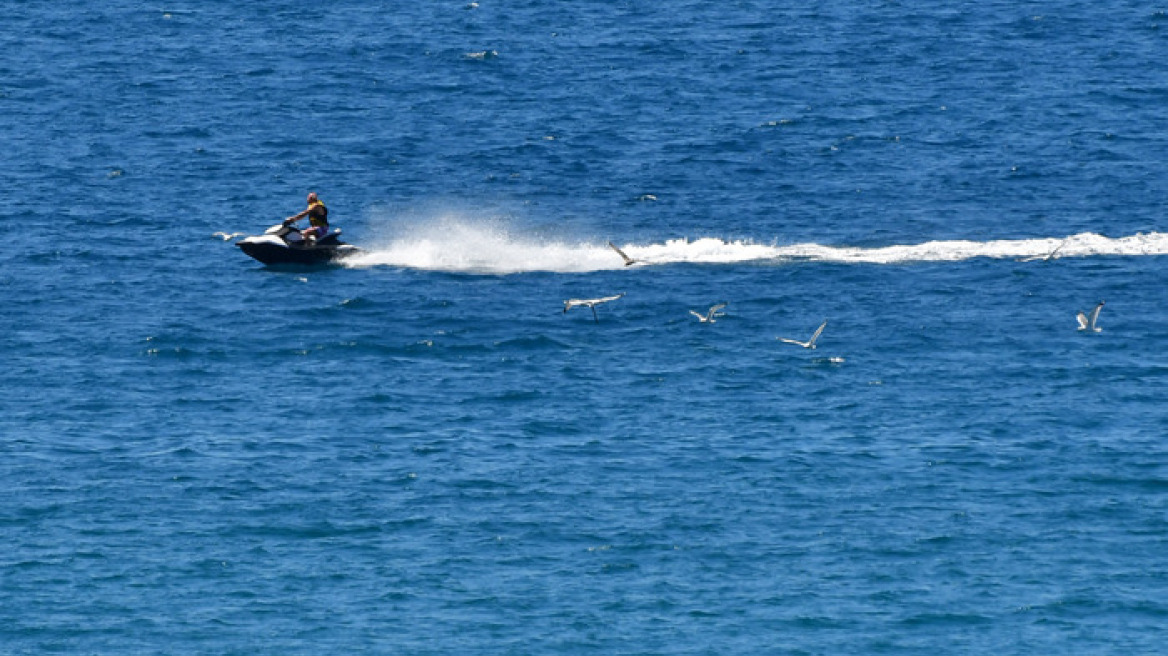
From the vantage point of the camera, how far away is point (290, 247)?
83250 millimetres

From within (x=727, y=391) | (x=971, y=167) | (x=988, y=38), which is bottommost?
(x=727, y=391)

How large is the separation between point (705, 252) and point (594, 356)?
14388 mm

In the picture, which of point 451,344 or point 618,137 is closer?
point 451,344

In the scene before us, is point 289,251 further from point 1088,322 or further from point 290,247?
point 1088,322

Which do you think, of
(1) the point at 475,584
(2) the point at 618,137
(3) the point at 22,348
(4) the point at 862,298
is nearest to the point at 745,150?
(2) the point at 618,137

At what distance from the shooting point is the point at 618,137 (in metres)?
107

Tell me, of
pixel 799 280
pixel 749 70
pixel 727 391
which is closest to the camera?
pixel 727 391

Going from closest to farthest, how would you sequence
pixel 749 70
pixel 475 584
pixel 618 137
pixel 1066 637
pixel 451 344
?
1. pixel 1066 637
2. pixel 475 584
3. pixel 451 344
4. pixel 618 137
5. pixel 749 70

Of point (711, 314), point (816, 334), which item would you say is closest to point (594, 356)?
point (711, 314)

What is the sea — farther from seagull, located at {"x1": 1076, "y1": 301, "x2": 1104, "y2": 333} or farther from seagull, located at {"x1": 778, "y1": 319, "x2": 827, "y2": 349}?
seagull, located at {"x1": 1076, "y1": 301, "x2": 1104, "y2": 333}

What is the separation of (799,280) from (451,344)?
1577 cm

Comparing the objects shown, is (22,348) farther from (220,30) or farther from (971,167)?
(220,30)

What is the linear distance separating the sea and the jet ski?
628 mm

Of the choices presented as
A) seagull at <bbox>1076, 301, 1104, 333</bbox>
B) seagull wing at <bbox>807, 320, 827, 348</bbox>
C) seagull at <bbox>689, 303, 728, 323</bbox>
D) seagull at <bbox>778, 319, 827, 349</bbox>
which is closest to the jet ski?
seagull at <bbox>689, 303, 728, 323</bbox>
